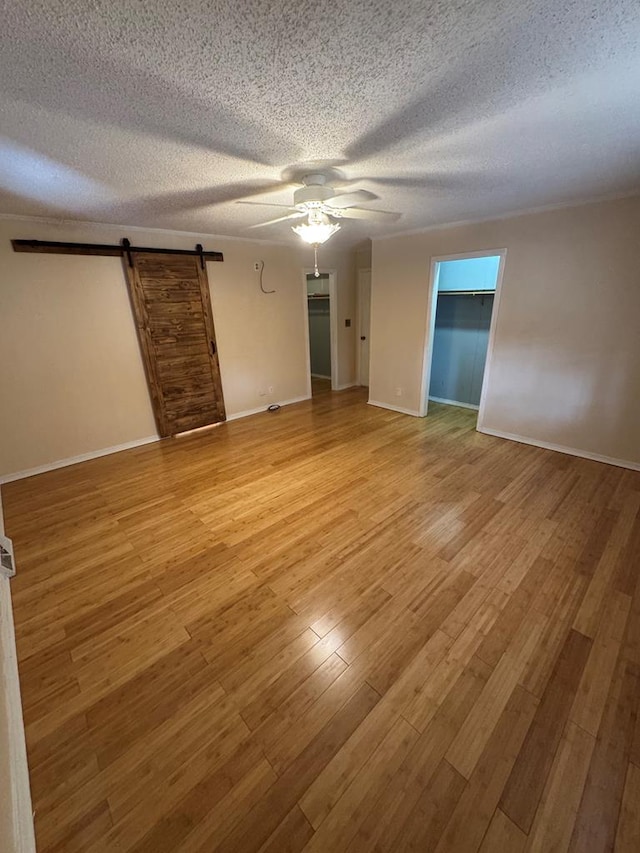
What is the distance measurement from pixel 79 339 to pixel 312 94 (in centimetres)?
317

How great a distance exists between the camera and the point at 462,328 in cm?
463

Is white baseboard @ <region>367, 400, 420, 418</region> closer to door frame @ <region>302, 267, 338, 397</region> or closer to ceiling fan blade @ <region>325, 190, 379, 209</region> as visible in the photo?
door frame @ <region>302, 267, 338, 397</region>

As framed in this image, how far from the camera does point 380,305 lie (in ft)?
14.7

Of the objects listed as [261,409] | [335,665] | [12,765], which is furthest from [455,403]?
[12,765]

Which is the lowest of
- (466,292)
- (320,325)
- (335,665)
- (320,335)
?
(335,665)

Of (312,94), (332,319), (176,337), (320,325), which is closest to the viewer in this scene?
(312,94)

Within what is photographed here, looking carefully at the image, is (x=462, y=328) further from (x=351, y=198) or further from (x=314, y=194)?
(x=314, y=194)

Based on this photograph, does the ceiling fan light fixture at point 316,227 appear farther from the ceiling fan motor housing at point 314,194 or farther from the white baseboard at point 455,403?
the white baseboard at point 455,403

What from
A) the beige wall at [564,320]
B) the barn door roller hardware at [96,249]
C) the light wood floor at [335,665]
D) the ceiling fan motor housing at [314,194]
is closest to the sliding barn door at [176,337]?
the barn door roller hardware at [96,249]

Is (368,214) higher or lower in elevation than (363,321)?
higher

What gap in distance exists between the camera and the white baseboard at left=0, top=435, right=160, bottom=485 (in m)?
3.14

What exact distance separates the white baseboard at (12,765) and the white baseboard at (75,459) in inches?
87.0

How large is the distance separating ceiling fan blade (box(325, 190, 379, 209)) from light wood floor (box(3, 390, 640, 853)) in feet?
7.67

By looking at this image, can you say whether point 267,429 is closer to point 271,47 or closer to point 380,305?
point 380,305
